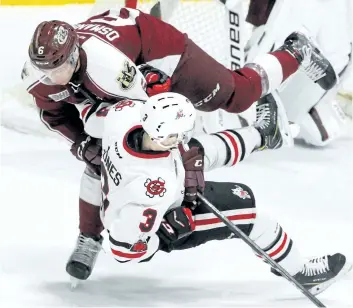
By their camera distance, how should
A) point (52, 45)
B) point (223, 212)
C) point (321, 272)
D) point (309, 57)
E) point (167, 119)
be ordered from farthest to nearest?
point (309, 57)
point (321, 272)
point (223, 212)
point (52, 45)
point (167, 119)

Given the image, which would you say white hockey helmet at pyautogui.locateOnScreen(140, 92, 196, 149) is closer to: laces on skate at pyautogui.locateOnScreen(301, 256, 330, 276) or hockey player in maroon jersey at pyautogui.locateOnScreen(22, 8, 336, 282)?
hockey player in maroon jersey at pyautogui.locateOnScreen(22, 8, 336, 282)

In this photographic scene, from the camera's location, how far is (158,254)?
3158mm

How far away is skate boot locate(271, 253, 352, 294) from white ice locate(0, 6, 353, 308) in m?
0.05

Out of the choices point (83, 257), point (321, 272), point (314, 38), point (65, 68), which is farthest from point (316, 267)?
point (314, 38)

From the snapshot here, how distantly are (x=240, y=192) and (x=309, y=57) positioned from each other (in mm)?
741

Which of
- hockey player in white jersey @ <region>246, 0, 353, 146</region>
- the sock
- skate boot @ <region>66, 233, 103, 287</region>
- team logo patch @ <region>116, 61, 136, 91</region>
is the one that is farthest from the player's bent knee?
hockey player in white jersey @ <region>246, 0, 353, 146</region>

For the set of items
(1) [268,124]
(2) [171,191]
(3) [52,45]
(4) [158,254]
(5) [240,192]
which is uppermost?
(3) [52,45]

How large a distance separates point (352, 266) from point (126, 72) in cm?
89

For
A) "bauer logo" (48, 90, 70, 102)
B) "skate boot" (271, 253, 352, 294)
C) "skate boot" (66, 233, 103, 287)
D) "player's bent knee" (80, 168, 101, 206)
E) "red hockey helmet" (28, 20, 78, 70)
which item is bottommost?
"skate boot" (66, 233, 103, 287)

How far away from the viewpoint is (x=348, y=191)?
3643 millimetres

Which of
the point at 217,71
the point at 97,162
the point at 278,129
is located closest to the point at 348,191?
the point at 278,129

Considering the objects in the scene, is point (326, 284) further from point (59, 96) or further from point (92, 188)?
point (59, 96)

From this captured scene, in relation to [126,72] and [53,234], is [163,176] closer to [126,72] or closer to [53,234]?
[126,72]

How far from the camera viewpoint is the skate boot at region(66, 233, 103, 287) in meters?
2.88
